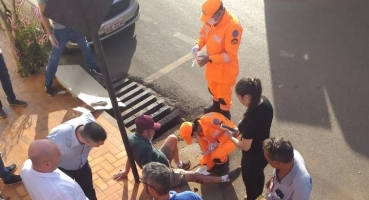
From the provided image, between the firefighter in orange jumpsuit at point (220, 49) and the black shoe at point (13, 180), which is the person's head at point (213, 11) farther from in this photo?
the black shoe at point (13, 180)

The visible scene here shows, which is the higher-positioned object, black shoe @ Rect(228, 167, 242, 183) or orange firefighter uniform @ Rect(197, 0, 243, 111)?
orange firefighter uniform @ Rect(197, 0, 243, 111)

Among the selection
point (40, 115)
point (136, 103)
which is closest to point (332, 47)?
point (136, 103)

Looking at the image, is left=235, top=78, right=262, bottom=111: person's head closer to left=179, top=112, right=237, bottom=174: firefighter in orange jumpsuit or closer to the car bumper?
left=179, top=112, right=237, bottom=174: firefighter in orange jumpsuit

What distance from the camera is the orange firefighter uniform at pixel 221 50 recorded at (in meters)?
4.98

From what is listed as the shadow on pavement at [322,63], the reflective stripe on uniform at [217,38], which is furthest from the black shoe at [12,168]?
the shadow on pavement at [322,63]

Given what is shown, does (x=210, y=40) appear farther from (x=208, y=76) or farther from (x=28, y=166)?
(x=28, y=166)

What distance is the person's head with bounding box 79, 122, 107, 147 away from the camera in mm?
3760

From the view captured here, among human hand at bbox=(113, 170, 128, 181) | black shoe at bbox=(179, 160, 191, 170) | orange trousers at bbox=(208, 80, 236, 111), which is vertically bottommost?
black shoe at bbox=(179, 160, 191, 170)

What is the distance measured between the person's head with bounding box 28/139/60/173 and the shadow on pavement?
3.63 meters

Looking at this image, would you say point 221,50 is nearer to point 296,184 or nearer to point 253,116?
point 253,116

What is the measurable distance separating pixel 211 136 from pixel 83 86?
2.78 meters

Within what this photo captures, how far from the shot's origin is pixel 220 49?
5164mm

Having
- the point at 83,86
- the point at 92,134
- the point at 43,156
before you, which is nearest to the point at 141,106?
the point at 83,86

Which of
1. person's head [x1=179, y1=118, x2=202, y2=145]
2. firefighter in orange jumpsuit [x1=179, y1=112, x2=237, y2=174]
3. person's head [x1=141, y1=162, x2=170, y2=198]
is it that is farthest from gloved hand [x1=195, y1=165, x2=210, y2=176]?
person's head [x1=141, y1=162, x2=170, y2=198]
